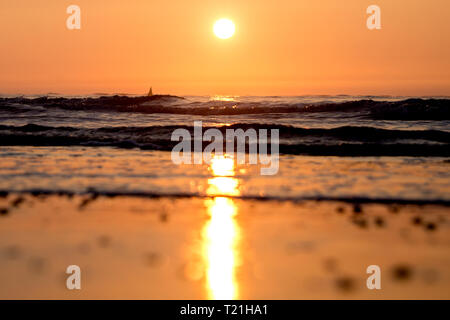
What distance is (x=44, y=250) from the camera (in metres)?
5.56

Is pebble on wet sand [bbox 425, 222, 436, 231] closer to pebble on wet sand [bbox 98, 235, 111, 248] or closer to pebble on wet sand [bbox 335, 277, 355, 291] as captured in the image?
pebble on wet sand [bbox 335, 277, 355, 291]

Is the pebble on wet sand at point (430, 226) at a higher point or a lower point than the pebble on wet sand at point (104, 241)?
higher

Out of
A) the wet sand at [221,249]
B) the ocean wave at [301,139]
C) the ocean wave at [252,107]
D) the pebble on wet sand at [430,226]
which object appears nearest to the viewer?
the wet sand at [221,249]

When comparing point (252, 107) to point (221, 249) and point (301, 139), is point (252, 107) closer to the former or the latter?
point (301, 139)

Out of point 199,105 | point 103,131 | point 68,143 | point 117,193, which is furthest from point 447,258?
point 199,105

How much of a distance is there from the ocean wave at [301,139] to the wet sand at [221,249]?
658 cm

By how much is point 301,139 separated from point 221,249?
11.7 metres

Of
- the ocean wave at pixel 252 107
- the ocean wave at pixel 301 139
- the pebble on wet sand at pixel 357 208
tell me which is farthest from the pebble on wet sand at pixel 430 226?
the ocean wave at pixel 252 107

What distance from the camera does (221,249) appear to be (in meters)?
5.66

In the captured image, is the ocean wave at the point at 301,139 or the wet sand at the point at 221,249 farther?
the ocean wave at the point at 301,139

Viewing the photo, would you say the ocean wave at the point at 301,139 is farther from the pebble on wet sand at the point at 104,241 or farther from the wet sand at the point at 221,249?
the pebble on wet sand at the point at 104,241

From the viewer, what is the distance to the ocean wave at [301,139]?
14172mm

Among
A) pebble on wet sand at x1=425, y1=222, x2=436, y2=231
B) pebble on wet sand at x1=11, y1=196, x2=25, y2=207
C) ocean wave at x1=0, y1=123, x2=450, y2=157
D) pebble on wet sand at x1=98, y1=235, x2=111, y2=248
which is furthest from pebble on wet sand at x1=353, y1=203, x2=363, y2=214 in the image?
ocean wave at x1=0, y1=123, x2=450, y2=157

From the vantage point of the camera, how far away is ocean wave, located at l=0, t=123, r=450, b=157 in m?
14.2
